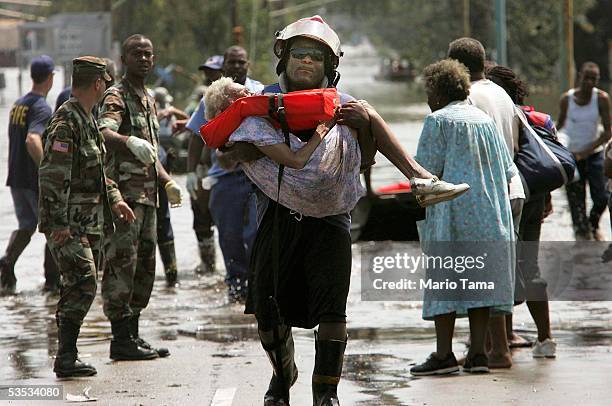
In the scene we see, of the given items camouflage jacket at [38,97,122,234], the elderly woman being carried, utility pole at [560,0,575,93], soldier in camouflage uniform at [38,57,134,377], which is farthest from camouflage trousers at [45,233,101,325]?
utility pole at [560,0,575,93]

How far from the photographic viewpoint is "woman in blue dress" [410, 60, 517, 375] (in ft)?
27.3

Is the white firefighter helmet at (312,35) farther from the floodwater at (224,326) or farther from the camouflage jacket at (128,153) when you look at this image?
the camouflage jacket at (128,153)

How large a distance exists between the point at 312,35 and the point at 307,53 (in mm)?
86

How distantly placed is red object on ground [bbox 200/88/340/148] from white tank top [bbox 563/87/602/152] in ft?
28.9

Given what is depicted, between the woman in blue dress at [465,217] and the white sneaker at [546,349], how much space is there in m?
0.56

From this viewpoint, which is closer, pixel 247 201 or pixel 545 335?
pixel 545 335

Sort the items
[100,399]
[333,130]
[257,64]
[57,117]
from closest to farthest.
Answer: [333,130] < [100,399] < [57,117] < [257,64]

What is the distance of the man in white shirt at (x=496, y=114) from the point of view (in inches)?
339

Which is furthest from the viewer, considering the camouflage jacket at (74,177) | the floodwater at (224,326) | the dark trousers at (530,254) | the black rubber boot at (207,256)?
the black rubber boot at (207,256)

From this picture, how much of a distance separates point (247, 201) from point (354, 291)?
4.09ft

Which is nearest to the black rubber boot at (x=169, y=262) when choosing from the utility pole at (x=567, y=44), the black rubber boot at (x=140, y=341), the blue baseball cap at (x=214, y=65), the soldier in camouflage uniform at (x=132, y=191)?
the blue baseball cap at (x=214, y=65)

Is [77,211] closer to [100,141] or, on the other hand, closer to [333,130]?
[100,141]

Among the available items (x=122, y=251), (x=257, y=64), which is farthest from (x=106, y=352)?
(x=257, y=64)

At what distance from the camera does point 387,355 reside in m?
9.12
